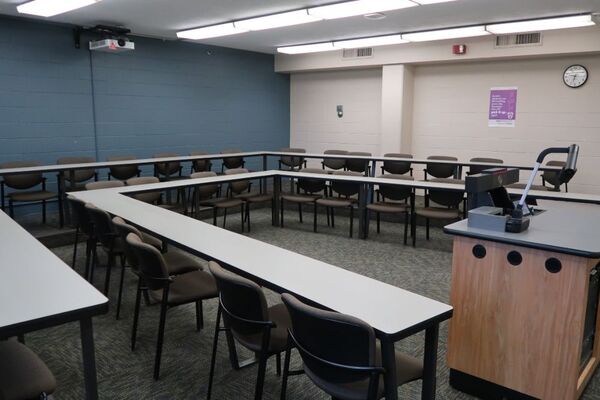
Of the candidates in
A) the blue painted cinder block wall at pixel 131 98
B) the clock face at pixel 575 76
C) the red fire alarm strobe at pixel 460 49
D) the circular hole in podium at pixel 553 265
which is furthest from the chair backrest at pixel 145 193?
the clock face at pixel 575 76

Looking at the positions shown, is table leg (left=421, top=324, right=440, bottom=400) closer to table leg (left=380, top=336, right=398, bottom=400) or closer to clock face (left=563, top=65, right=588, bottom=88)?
table leg (left=380, top=336, right=398, bottom=400)

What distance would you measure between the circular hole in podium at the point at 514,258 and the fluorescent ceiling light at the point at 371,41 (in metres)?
5.03

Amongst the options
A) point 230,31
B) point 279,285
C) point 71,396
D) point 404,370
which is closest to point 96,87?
point 230,31

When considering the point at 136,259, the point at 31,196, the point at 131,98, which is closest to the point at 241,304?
the point at 136,259

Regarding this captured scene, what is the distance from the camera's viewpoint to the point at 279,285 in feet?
6.78

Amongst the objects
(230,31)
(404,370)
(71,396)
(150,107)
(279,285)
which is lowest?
(71,396)

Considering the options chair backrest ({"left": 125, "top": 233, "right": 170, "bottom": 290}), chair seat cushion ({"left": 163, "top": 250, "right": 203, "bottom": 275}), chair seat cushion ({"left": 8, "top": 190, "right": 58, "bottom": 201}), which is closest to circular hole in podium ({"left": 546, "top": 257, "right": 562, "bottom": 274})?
chair backrest ({"left": 125, "top": 233, "right": 170, "bottom": 290})

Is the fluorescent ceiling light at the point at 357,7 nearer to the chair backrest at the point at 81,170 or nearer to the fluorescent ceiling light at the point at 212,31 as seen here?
the fluorescent ceiling light at the point at 212,31

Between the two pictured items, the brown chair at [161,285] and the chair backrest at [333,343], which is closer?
the chair backrest at [333,343]

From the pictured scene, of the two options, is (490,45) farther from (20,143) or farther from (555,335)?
(20,143)

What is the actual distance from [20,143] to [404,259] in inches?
203

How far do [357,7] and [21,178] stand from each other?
438 cm

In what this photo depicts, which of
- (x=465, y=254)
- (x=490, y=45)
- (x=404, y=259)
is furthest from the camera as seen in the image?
(x=490, y=45)

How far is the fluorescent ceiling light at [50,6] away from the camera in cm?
479
